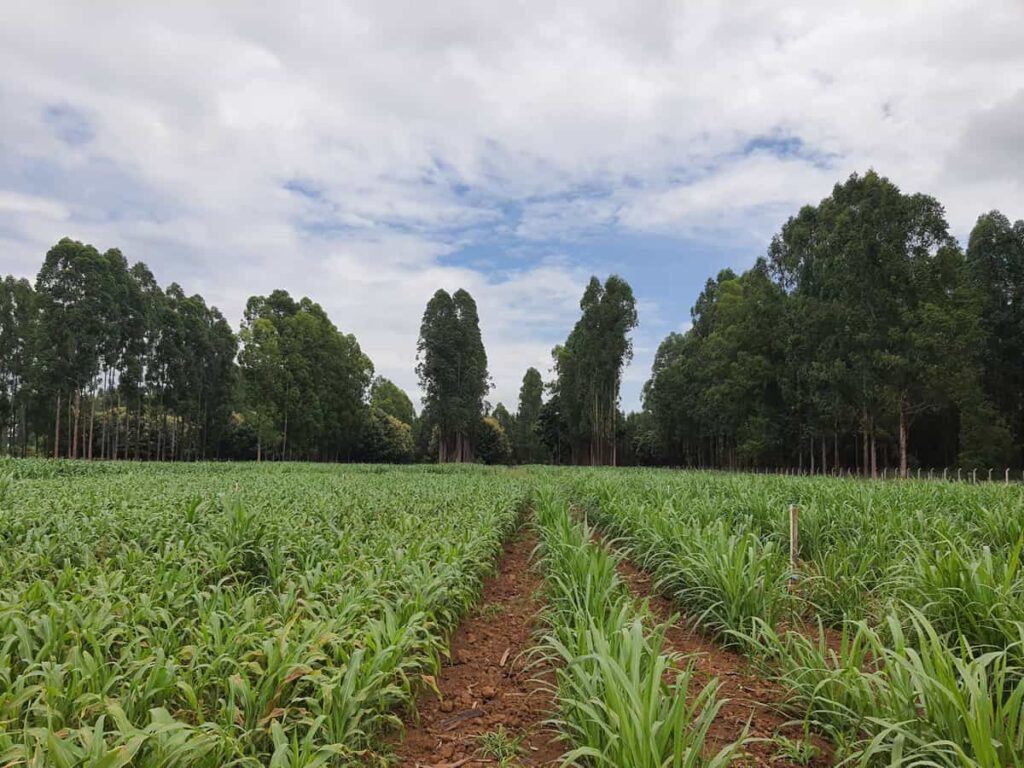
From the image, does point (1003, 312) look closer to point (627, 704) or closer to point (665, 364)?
point (665, 364)

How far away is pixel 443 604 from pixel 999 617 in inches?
132

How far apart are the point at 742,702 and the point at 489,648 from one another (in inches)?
73.8

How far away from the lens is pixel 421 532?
5945 mm

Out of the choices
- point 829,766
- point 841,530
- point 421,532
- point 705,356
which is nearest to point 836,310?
point 705,356

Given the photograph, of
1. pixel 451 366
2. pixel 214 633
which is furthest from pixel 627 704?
pixel 451 366

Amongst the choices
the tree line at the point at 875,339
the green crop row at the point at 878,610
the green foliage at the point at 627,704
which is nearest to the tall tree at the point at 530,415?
the tree line at the point at 875,339

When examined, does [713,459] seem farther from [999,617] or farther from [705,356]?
[999,617]

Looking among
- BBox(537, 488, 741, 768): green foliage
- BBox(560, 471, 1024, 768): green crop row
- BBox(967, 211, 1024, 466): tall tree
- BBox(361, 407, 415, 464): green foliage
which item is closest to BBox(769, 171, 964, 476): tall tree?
BBox(967, 211, 1024, 466): tall tree

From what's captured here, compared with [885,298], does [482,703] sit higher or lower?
lower

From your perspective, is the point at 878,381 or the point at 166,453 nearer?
the point at 878,381

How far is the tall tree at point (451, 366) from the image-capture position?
41.3 metres

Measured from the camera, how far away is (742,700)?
2.80 meters

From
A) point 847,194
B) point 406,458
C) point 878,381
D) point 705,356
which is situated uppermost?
point 847,194

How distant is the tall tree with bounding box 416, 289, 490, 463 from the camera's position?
41281mm
